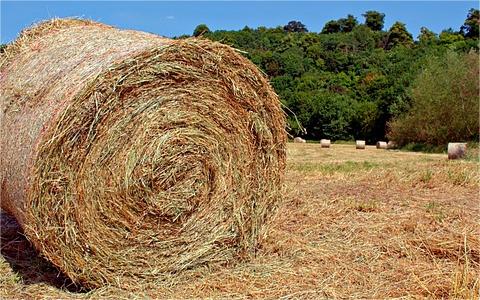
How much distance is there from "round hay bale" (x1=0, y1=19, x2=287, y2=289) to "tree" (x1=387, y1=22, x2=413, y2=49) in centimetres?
4412

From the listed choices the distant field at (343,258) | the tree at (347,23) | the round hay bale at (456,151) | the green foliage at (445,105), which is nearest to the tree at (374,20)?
the tree at (347,23)

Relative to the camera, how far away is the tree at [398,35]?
46656 mm

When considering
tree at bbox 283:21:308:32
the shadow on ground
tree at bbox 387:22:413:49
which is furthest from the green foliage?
tree at bbox 283:21:308:32

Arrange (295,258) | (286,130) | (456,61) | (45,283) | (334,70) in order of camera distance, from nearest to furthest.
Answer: (45,283), (295,258), (286,130), (456,61), (334,70)

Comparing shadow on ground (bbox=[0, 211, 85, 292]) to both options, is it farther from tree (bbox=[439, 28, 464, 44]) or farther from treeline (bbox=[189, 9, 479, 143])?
tree (bbox=[439, 28, 464, 44])

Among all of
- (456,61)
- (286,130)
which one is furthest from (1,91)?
(456,61)

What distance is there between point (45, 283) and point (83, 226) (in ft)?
1.68

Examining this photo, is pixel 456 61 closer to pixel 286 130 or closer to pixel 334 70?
pixel 334 70

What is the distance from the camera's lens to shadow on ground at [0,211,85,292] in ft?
13.2

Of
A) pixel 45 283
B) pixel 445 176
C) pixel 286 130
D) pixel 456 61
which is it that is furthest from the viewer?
pixel 456 61

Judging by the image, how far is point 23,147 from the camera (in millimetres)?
3846

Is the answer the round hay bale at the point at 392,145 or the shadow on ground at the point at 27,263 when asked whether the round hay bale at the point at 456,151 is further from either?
the shadow on ground at the point at 27,263

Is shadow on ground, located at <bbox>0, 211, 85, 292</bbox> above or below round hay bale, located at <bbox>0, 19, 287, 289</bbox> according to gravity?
below

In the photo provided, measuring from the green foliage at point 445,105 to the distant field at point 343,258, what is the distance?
55.9ft
